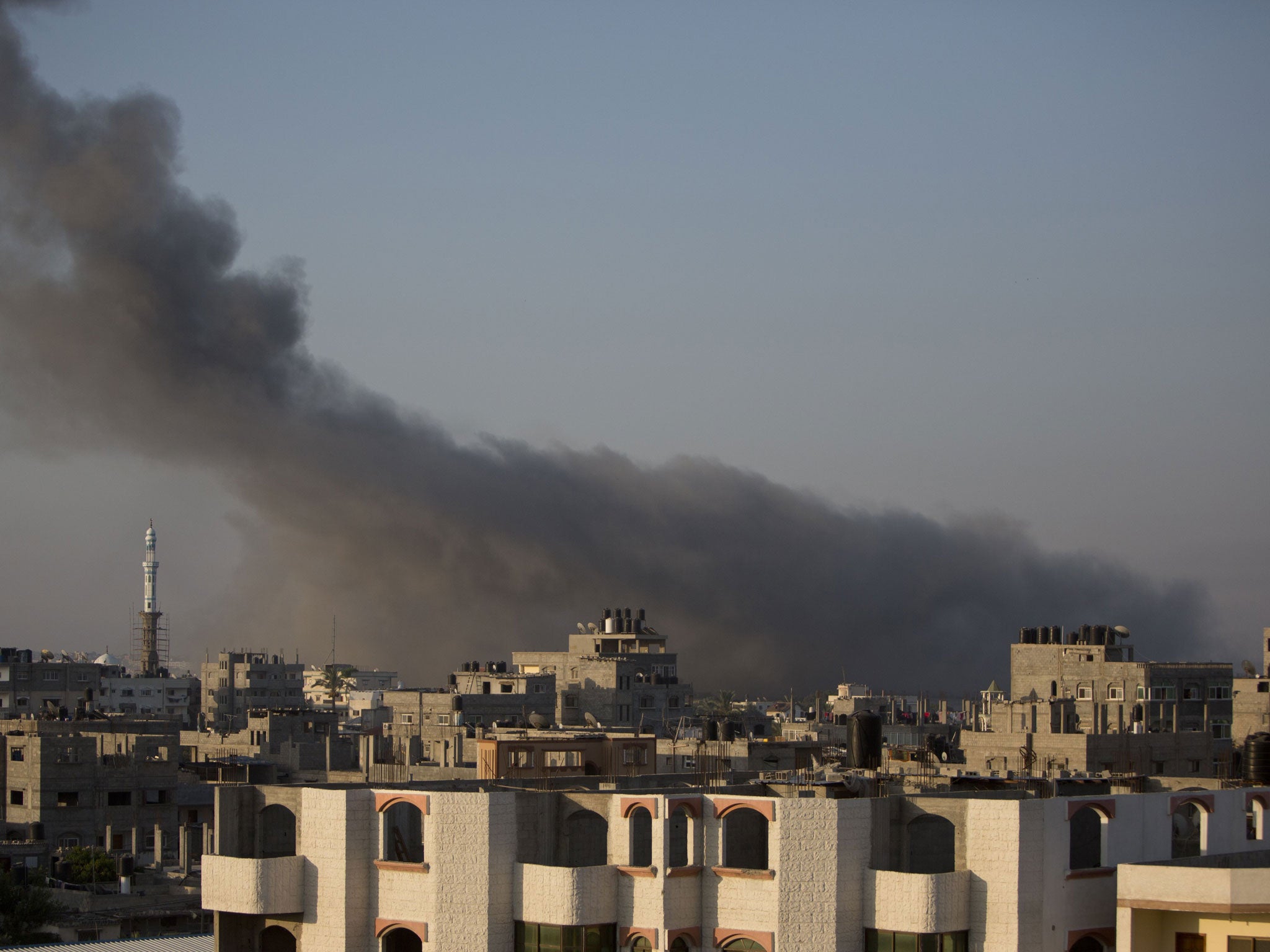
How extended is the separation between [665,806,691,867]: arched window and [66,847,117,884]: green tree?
4157 centimetres

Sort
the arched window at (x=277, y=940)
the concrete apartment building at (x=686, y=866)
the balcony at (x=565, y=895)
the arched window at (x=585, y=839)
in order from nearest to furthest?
the concrete apartment building at (x=686, y=866)
the balcony at (x=565, y=895)
the arched window at (x=585, y=839)
the arched window at (x=277, y=940)

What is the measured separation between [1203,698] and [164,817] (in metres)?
62.6

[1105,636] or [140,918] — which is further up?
[1105,636]

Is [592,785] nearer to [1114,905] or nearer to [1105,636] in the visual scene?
[1114,905]

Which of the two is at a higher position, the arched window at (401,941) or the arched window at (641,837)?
the arched window at (641,837)

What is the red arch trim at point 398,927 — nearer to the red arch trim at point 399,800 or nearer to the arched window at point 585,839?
the red arch trim at point 399,800

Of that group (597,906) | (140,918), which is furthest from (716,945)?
(140,918)

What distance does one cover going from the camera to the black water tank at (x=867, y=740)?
54.2 m

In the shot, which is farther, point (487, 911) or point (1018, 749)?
point (1018, 749)

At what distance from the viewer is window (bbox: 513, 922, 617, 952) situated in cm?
4438

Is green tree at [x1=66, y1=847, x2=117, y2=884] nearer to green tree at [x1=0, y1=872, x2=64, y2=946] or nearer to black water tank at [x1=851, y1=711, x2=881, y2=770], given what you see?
green tree at [x1=0, y1=872, x2=64, y2=946]

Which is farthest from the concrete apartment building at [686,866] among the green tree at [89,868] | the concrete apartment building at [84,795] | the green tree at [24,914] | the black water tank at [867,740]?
the concrete apartment building at [84,795]

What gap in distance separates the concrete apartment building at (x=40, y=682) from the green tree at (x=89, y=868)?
283 feet

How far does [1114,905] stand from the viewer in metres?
43.5
